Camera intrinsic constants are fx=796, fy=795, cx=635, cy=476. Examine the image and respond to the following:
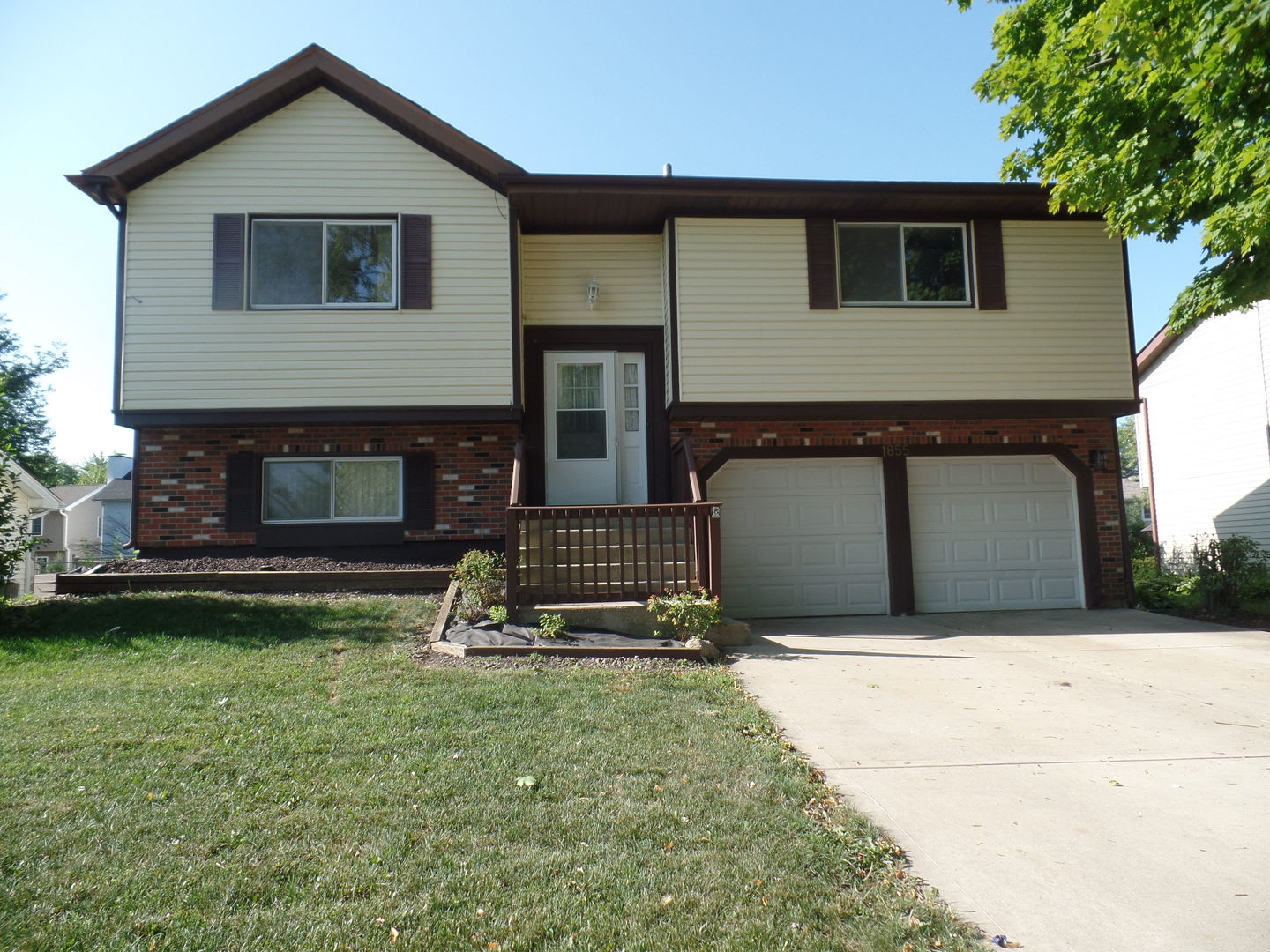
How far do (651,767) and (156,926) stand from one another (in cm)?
225

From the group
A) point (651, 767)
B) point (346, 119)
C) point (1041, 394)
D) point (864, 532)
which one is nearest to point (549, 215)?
point (346, 119)

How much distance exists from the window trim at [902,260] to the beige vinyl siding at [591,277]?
2.42 m

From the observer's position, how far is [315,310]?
10.2m

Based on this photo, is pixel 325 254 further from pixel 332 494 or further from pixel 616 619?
pixel 616 619

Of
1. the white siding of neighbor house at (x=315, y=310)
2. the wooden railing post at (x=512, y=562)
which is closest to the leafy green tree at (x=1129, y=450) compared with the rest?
the white siding of neighbor house at (x=315, y=310)

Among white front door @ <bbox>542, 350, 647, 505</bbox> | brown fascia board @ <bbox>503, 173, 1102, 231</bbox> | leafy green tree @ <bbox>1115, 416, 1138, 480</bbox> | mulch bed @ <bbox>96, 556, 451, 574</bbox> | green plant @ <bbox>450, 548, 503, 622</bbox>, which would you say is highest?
leafy green tree @ <bbox>1115, 416, 1138, 480</bbox>

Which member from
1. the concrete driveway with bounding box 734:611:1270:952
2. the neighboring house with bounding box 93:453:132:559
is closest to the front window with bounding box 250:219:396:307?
the concrete driveway with bounding box 734:611:1270:952

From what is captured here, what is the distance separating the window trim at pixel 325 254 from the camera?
10172 millimetres

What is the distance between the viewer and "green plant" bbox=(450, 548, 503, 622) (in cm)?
805

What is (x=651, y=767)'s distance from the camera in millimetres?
4145

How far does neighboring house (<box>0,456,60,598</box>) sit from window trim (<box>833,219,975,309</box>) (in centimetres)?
985

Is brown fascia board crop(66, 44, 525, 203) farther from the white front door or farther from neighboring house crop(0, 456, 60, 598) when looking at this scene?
neighboring house crop(0, 456, 60, 598)

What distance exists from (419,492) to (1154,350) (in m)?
16.0

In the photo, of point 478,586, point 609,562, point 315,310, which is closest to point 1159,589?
point 609,562
